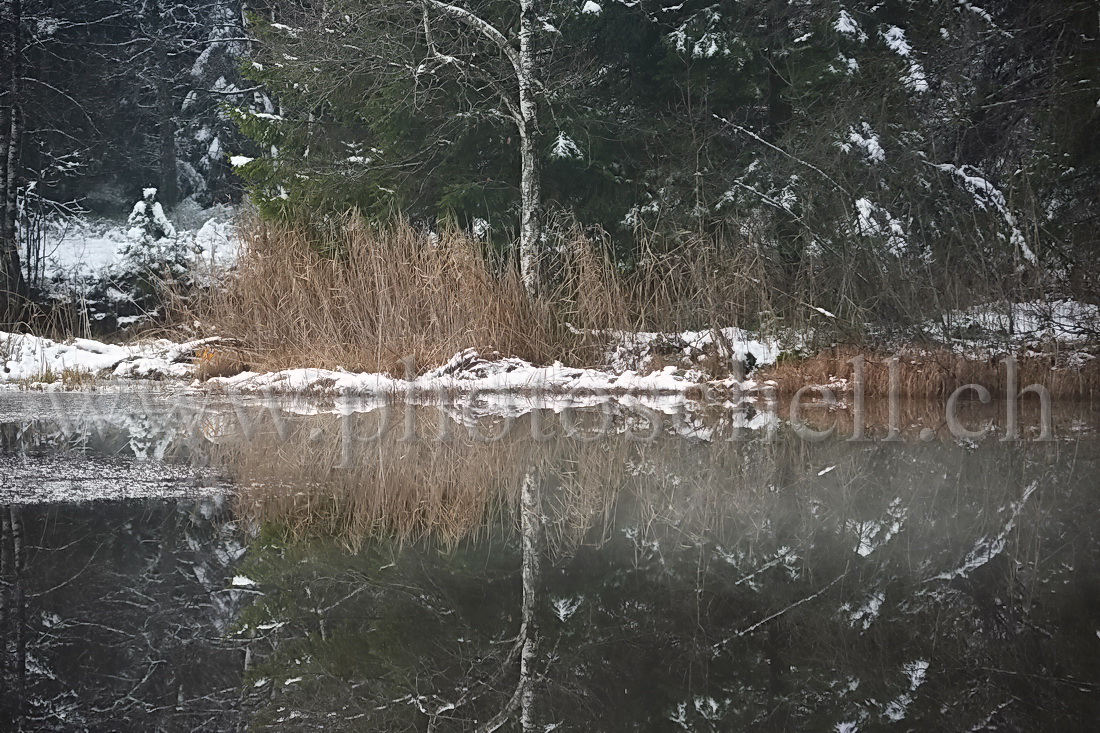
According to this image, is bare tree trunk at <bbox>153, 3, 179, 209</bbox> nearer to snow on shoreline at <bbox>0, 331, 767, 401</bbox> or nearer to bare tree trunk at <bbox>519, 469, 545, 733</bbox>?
snow on shoreline at <bbox>0, 331, 767, 401</bbox>

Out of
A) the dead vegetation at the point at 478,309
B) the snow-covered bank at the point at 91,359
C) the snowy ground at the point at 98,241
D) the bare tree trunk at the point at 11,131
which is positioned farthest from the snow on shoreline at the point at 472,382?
the snowy ground at the point at 98,241

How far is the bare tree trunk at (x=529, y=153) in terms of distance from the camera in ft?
34.2

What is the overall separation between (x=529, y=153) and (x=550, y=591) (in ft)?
28.6

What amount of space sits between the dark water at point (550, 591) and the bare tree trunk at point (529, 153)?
6082 mm

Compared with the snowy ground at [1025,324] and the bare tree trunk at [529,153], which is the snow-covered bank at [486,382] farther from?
the bare tree trunk at [529,153]

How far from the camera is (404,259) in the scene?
9.12 metres

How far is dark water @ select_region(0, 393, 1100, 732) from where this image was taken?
166 cm

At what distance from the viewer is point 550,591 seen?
2340mm

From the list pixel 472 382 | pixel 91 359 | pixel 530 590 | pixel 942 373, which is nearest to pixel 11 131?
pixel 91 359

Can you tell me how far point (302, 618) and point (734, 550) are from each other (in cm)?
125

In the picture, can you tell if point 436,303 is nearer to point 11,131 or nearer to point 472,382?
point 472,382

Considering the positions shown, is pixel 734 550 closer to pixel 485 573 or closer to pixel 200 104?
pixel 485 573

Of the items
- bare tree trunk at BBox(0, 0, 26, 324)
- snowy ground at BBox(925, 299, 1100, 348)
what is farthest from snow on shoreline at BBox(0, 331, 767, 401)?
bare tree trunk at BBox(0, 0, 26, 324)

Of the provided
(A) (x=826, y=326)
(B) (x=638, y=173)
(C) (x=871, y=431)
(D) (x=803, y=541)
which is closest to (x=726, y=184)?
(B) (x=638, y=173)
